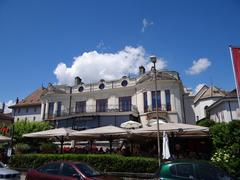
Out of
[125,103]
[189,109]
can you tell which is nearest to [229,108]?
[189,109]

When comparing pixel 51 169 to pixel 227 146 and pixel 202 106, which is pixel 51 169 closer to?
pixel 227 146

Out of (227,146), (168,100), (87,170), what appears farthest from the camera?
(168,100)

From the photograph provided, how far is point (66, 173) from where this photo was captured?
30.9 feet

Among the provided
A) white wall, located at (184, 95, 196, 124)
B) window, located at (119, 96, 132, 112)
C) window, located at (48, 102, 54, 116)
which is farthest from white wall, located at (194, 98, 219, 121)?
A: window, located at (48, 102, 54, 116)

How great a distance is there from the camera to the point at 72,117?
1506 inches

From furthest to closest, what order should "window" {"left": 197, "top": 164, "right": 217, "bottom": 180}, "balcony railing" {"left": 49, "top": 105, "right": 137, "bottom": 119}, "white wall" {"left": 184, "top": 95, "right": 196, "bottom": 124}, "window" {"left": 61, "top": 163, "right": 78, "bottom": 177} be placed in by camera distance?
"balcony railing" {"left": 49, "top": 105, "right": 137, "bottom": 119}, "white wall" {"left": 184, "top": 95, "right": 196, "bottom": 124}, "window" {"left": 61, "top": 163, "right": 78, "bottom": 177}, "window" {"left": 197, "top": 164, "right": 217, "bottom": 180}

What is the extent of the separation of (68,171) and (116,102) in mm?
30788

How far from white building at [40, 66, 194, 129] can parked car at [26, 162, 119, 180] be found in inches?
1035

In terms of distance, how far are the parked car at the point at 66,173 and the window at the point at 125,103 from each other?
29.2m

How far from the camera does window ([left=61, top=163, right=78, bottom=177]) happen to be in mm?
9280

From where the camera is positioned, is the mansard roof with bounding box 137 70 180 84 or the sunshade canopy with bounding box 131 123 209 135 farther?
the mansard roof with bounding box 137 70 180 84

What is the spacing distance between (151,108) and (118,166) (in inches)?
870

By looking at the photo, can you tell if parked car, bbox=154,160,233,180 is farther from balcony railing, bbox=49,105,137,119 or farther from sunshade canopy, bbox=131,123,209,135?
balcony railing, bbox=49,105,137,119

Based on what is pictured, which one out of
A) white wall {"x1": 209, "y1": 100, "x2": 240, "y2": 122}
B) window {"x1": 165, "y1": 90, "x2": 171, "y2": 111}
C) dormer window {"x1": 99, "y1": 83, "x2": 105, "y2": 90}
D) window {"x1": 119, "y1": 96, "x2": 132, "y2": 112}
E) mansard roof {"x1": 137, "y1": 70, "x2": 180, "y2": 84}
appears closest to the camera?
white wall {"x1": 209, "y1": 100, "x2": 240, "y2": 122}
